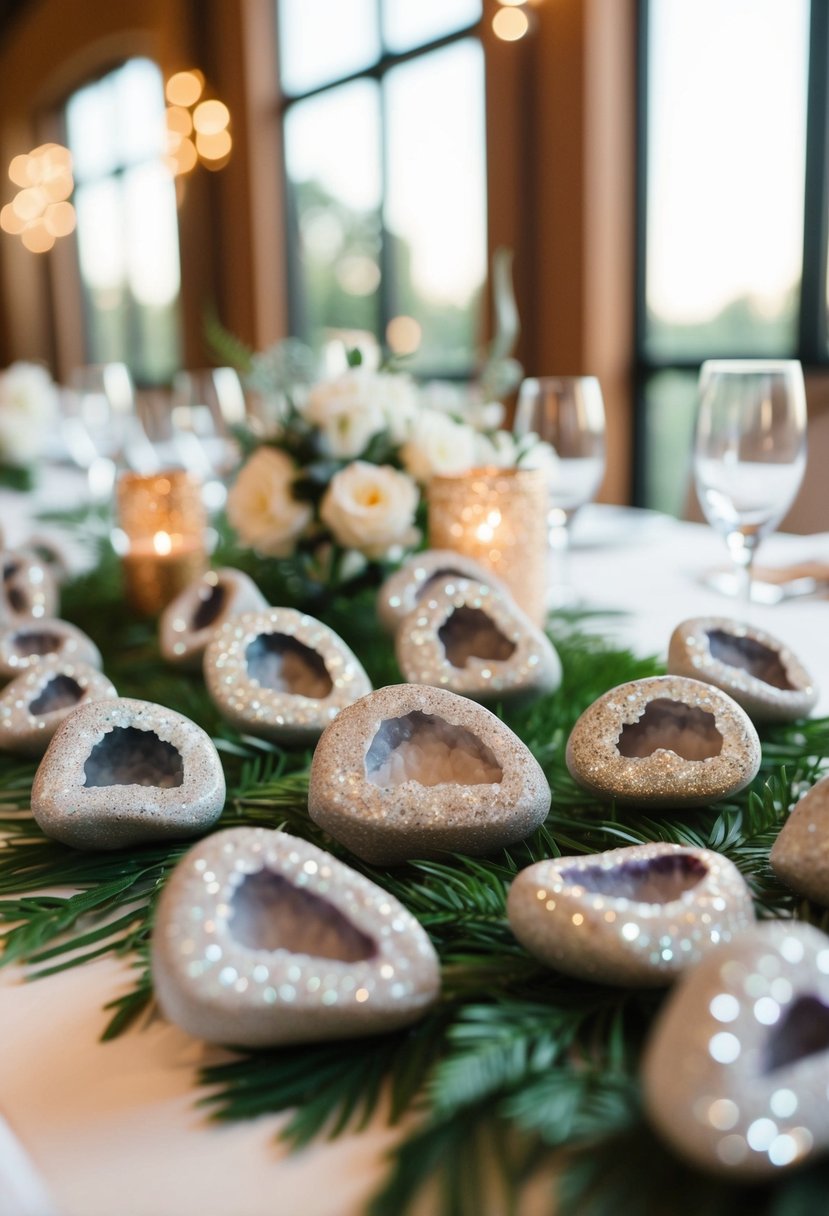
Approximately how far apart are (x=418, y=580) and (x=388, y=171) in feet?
15.3

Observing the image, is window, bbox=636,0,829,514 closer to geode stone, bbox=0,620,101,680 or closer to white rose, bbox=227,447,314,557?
white rose, bbox=227,447,314,557

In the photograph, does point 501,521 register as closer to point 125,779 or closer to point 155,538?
point 155,538

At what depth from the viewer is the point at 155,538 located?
104 centimetres

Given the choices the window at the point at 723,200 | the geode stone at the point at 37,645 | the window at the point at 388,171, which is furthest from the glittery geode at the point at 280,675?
the window at the point at 388,171

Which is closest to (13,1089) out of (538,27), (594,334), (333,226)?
(594,334)

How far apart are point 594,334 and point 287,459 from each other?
2838 mm

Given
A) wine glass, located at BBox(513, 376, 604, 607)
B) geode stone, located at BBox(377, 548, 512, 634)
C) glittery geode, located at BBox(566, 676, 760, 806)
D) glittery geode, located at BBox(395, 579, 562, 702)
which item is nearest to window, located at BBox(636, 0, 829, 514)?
wine glass, located at BBox(513, 376, 604, 607)

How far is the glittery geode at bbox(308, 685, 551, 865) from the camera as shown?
0.45m

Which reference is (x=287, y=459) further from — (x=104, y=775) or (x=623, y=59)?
(x=623, y=59)

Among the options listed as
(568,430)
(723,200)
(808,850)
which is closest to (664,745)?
(808,850)

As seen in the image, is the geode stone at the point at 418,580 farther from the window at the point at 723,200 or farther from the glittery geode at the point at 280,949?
the window at the point at 723,200

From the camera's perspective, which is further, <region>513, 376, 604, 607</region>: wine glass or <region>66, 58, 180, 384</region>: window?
<region>66, 58, 180, 384</region>: window

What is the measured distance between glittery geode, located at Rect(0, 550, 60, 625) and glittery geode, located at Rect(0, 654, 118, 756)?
0.89ft

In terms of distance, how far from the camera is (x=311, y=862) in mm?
376
